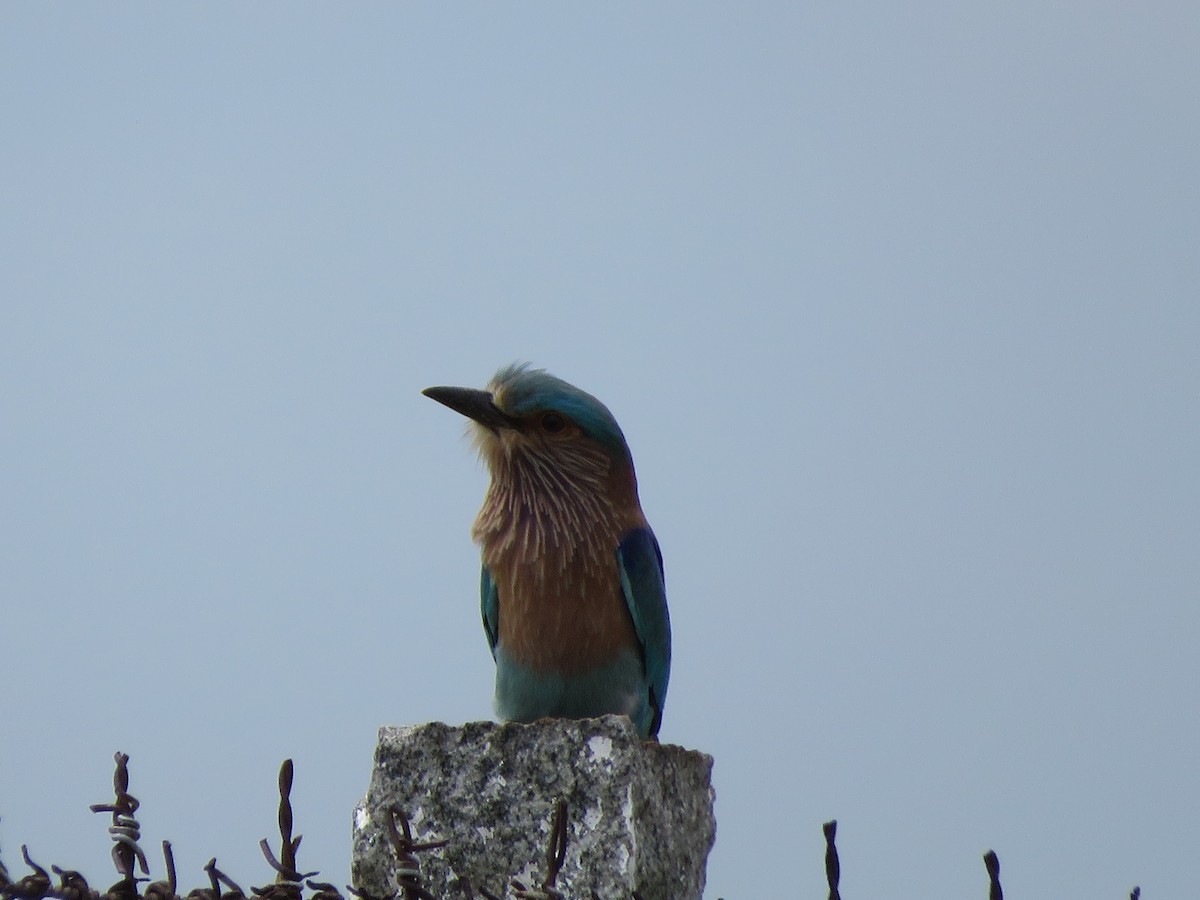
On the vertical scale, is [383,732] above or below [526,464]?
below

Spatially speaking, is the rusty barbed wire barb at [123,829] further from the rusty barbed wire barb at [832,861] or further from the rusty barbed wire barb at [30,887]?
the rusty barbed wire barb at [832,861]

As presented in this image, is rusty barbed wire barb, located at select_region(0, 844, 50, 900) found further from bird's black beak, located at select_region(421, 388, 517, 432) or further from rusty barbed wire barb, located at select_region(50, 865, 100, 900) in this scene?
bird's black beak, located at select_region(421, 388, 517, 432)

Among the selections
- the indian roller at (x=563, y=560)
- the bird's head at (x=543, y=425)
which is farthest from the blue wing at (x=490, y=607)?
the bird's head at (x=543, y=425)

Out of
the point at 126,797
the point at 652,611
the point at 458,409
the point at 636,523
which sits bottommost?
the point at 126,797

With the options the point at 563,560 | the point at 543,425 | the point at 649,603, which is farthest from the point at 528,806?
the point at 543,425

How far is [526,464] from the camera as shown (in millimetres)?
5027

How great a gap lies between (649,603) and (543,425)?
0.73m

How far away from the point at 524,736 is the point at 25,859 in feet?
3.37

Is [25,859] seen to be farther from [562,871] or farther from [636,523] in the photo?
[636,523]

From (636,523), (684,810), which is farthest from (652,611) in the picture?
(684,810)

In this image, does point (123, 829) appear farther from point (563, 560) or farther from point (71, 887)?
point (563, 560)

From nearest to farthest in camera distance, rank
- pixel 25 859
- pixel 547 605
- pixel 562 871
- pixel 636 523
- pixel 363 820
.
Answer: pixel 25 859 < pixel 562 871 < pixel 363 820 < pixel 547 605 < pixel 636 523

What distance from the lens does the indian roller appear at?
464cm

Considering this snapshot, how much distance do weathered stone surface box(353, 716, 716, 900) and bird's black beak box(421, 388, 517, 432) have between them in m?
1.93
